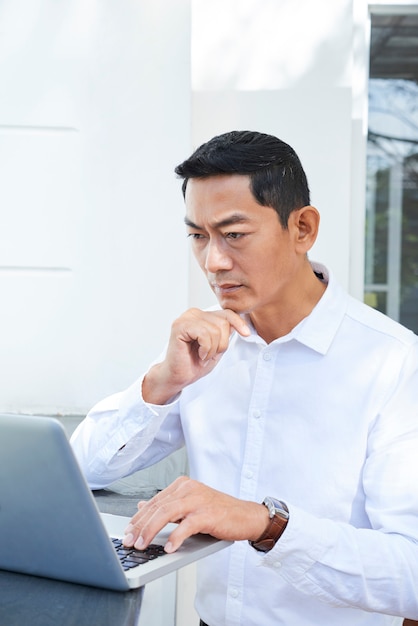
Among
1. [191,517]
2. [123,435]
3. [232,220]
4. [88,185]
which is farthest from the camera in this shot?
[88,185]

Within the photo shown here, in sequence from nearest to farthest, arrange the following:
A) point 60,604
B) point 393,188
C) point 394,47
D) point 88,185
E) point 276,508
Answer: point 60,604 < point 276,508 < point 88,185 < point 394,47 < point 393,188

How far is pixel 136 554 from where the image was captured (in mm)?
1128

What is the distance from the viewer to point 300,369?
1559 millimetres

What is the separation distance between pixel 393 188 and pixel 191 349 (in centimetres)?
232

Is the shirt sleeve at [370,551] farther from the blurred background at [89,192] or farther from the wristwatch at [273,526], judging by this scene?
the blurred background at [89,192]

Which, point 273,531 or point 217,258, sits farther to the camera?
point 217,258

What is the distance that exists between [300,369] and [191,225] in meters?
0.30

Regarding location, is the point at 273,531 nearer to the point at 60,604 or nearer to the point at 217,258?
the point at 60,604

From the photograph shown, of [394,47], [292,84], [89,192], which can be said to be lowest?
[89,192]

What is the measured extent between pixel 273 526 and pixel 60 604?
12.5 inches

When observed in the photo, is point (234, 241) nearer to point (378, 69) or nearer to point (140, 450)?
point (140, 450)

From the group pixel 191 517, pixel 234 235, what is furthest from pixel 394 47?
pixel 191 517

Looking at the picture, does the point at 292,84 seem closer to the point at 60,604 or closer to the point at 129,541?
A: the point at 129,541

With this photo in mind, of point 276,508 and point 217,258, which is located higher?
point 217,258
